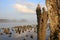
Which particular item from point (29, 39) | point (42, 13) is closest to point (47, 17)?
point (42, 13)

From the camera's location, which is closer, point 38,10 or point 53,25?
point 53,25

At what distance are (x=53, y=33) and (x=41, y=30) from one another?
13.6ft

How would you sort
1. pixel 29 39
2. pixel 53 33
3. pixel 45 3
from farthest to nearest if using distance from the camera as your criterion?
pixel 29 39 → pixel 45 3 → pixel 53 33

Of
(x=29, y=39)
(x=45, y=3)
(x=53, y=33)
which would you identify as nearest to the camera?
(x=53, y=33)

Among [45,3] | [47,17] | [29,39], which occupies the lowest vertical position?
[29,39]

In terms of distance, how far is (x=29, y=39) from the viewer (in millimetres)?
69625

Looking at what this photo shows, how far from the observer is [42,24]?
48.6 meters

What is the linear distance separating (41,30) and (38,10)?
430 centimetres

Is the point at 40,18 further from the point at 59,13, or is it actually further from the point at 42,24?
the point at 59,13

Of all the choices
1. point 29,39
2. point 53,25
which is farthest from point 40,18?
point 29,39

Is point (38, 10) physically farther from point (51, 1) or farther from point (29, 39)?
point (29, 39)

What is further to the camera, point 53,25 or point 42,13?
point 42,13

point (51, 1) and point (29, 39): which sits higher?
point (51, 1)

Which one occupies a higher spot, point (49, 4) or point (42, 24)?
point (49, 4)
